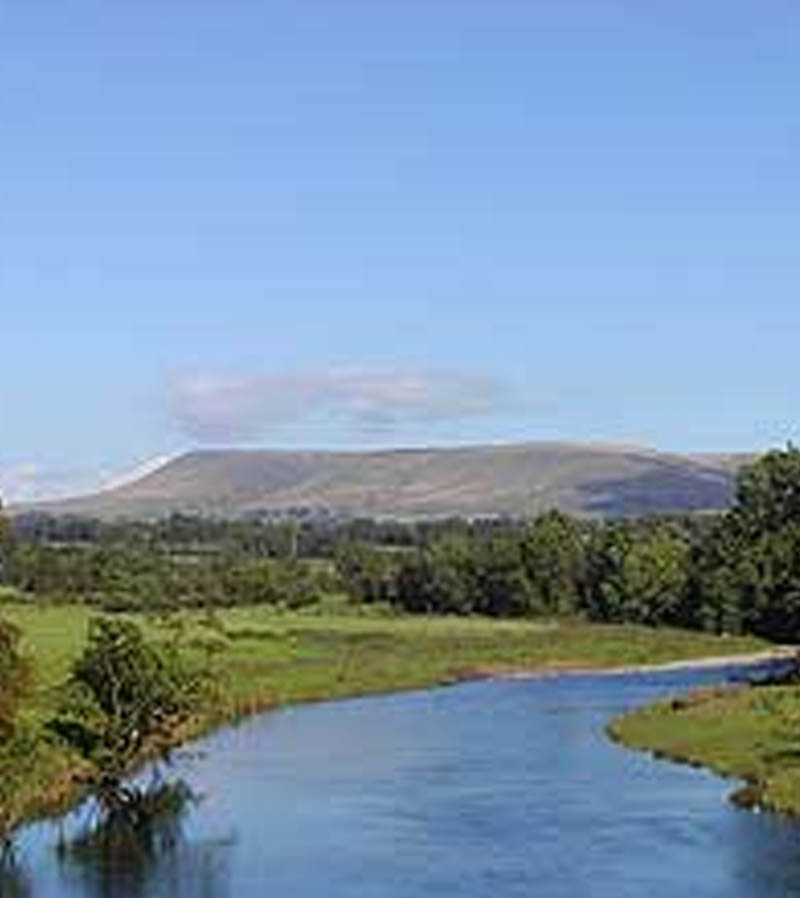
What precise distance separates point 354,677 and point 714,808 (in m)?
68.1

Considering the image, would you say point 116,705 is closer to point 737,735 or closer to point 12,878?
point 12,878

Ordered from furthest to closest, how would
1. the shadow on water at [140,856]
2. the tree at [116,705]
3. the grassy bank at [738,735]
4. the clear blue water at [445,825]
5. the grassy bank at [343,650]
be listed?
the grassy bank at [343,650] → the tree at [116,705] → the grassy bank at [738,735] → the shadow on water at [140,856] → the clear blue water at [445,825]

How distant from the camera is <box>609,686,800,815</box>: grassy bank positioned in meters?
89.4

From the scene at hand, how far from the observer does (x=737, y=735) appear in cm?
10562

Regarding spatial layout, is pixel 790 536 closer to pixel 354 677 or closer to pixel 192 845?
pixel 354 677

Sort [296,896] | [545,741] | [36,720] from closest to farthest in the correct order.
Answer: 1. [296,896]
2. [36,720]
3. [545,741]

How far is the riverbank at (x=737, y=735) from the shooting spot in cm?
8912

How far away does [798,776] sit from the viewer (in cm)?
9056

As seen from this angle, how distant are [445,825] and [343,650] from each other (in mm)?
84664

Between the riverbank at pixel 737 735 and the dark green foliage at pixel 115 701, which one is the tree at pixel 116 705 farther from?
the riverbank at pixel 737 735

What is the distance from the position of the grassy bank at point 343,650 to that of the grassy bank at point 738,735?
Answer: 77.9 ft

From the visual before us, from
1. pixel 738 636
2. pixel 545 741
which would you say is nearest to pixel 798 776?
pixel 545 741

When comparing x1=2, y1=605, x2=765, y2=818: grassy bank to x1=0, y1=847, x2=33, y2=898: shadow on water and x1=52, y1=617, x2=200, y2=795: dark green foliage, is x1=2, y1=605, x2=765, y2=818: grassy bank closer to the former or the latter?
x1=52, y1=617, x2=200, y2=795: dark green foliage

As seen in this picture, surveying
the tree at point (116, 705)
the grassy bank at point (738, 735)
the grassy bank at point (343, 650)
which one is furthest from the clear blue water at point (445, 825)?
the grassy bank at point (343, 650)
